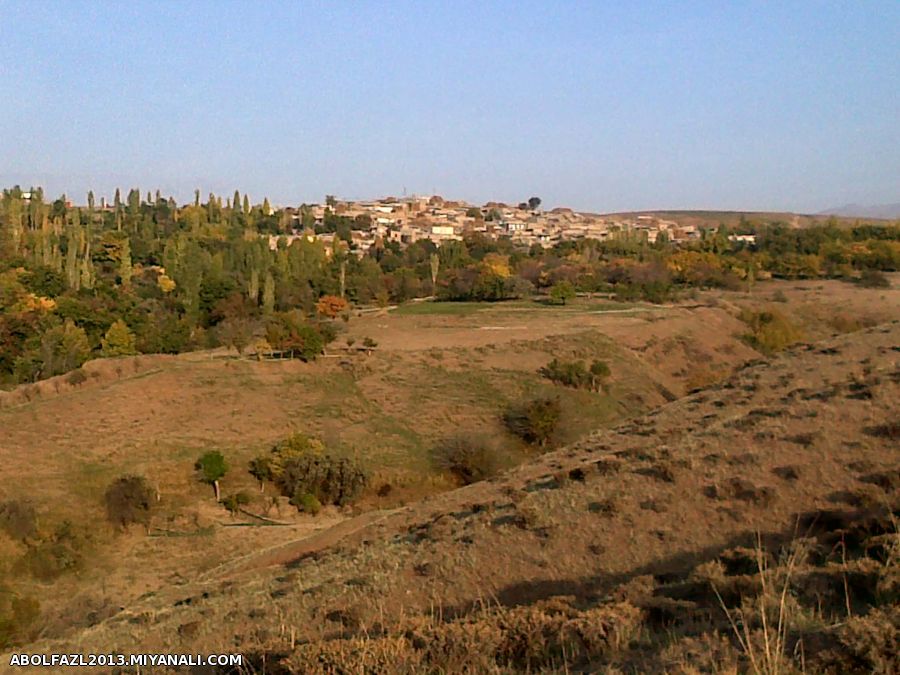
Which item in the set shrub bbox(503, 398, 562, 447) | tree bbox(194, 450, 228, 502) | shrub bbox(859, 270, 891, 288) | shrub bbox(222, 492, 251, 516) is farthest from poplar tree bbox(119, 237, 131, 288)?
shrub bbox(859, 270, 891, 288)

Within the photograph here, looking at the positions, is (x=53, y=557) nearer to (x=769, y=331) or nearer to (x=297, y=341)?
(x=297, y=341)

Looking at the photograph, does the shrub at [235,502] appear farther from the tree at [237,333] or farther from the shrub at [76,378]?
the tree at [237,333]

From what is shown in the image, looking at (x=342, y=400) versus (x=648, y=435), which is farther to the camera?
(x=342, y=400)

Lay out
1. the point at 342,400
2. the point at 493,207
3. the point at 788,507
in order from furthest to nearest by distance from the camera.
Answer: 1. the point at 493,207
2. the point at 342,400
3. the point at 788,507

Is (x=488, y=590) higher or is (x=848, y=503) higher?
(x=848, y=503)

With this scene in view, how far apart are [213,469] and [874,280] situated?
57.7 m

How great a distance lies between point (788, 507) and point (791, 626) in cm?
670

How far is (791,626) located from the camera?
5547mm

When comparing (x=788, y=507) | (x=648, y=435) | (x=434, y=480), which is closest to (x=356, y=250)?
(x=434, y=480)

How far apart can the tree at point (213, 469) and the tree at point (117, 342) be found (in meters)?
20.2

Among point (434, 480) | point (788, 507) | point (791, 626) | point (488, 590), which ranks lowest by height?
point (434, 480)

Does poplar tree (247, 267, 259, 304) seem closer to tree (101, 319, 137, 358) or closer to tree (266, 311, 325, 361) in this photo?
tree (101, 319, 137, 358)

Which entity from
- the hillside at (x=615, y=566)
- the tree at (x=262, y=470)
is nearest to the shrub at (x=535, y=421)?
the tree at (x=262, y=470)

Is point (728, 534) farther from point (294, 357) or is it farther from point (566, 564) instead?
point (294, 357)
